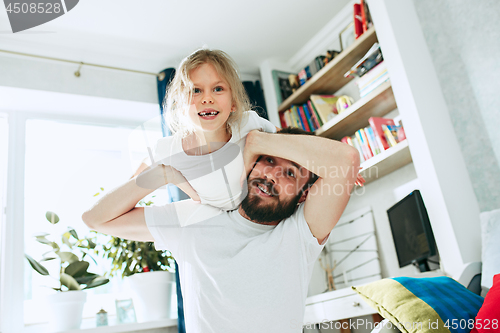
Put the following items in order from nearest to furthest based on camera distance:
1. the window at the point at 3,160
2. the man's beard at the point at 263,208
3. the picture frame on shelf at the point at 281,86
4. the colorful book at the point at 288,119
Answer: the man's beard at the point at 263,208
the window at the point at 3,160
the colorful book at the point at 288,119
the picture frame on shelf at the point at 281,86

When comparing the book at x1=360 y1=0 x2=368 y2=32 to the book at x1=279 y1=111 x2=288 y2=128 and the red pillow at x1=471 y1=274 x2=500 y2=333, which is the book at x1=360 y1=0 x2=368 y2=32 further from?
the red pillow at x1=471 y1=274 x2=500 y2=333

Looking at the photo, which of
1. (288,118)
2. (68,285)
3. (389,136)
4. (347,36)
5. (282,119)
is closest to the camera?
(68,285)

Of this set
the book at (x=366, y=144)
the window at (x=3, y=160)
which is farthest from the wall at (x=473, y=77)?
the window at (x=3, y=160)

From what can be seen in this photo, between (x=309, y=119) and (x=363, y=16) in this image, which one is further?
(x=309, y=119)

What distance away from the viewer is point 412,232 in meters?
2.03

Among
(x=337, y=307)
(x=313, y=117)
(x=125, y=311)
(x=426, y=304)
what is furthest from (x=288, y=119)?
(x=426, y=304)

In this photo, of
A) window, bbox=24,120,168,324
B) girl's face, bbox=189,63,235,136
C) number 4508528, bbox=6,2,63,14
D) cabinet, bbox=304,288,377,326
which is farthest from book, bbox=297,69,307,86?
girl's face, bbox=189,63,235,136

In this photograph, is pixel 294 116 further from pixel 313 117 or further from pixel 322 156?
pixel 322 156

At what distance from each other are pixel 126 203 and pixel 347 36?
7.03 feet

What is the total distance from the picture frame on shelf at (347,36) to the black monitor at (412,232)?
1146 mm

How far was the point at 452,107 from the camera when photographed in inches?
82.5

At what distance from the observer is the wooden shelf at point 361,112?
7.53 feet

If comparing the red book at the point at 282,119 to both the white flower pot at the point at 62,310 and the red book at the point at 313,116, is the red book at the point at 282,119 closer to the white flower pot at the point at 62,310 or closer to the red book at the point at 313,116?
the red book at the point at 313,116

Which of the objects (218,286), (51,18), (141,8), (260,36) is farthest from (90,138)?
(218,286)
